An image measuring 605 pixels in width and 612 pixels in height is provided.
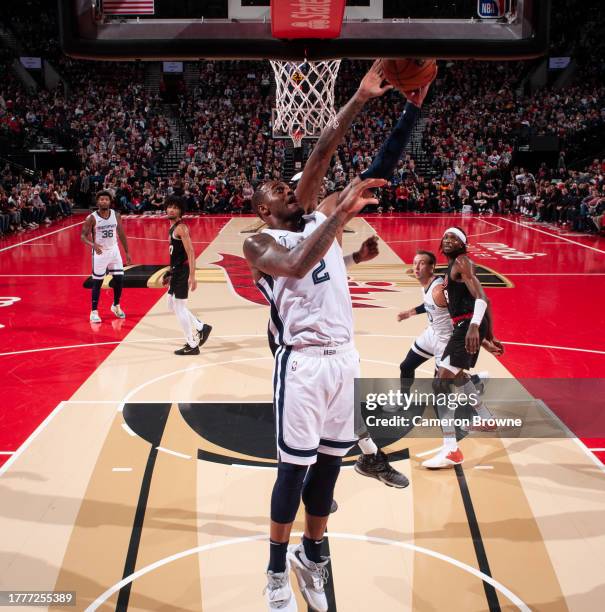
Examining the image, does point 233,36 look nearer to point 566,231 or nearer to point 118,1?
point 118,1

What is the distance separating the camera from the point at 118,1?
321cm

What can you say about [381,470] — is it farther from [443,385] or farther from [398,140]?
[398,140]

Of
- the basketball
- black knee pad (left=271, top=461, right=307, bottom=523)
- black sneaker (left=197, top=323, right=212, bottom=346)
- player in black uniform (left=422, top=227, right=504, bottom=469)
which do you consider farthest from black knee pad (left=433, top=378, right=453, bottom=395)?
black sneaker (left=197, top=323, right=212, bottom=346)

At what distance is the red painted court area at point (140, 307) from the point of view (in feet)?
23.0

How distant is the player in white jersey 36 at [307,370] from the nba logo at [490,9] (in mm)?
553

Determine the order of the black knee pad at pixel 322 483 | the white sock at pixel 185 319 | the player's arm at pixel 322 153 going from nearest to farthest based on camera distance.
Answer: the black knee pad at pixel 322 483, the player's arm at pixel 322 153, the white sock at pixel 185 319

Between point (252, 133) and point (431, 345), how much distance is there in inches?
917

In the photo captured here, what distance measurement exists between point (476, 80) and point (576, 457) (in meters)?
27.8

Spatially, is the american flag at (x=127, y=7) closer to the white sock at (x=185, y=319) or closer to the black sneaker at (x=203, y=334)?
the white sock at (x=185, y=319)

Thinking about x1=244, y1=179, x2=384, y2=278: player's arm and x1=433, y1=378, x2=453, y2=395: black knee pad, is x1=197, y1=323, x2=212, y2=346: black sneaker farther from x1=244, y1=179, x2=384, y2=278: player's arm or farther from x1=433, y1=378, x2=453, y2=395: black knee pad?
x1=244, y1=179, x2=384, y2=278: player's arm

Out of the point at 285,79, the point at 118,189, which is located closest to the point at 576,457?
the point at 285,79

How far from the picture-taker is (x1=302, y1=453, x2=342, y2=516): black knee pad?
3.45 meters

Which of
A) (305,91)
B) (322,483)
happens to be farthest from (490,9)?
(305,91)

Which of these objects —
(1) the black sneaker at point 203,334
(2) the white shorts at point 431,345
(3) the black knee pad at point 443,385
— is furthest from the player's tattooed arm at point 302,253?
(1) the black sneaker at point 203,334
